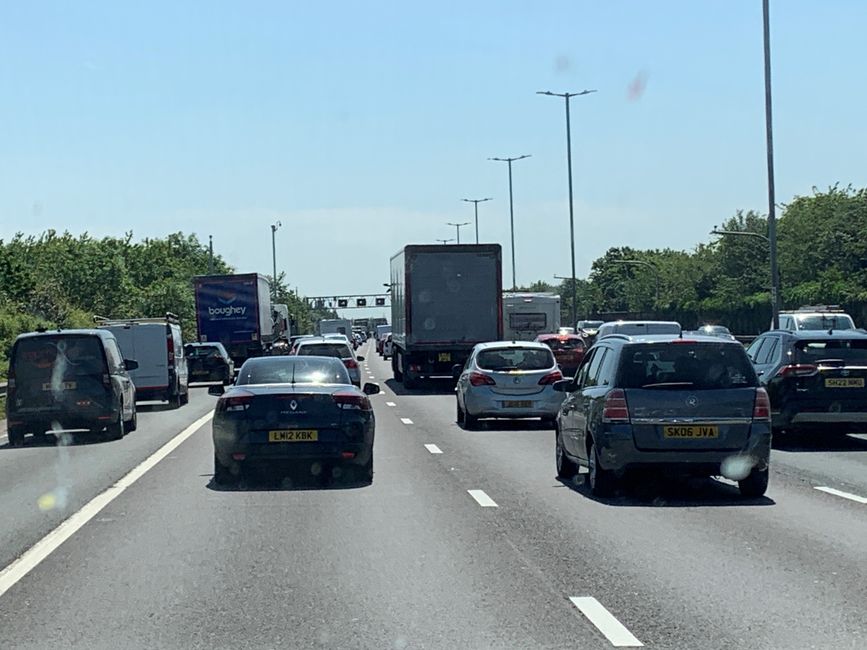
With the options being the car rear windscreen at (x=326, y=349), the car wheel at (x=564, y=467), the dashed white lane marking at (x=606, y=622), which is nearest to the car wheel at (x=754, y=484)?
the car wheel at (x=564, y=467)

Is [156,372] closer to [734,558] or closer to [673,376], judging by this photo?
[673,376]

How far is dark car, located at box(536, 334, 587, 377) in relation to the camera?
40594mm

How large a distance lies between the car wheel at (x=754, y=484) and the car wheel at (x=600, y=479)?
1236mm

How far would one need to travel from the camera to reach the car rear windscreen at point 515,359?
78.6 feet

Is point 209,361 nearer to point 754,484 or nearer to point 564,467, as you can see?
point 564,467

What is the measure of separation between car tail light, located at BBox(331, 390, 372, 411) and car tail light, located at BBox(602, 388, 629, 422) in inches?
121

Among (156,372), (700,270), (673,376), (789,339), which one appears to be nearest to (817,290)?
(700,270)

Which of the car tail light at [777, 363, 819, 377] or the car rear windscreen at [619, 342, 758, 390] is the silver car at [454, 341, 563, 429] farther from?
the car rear windscreen at [619, 342, 758, 390]

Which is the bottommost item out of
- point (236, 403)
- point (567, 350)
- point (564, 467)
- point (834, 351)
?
point (564, 467)

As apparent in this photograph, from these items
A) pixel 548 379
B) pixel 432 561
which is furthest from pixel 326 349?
pixel 432 561

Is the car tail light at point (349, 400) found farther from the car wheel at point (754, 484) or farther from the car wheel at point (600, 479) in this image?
the car wheel at point (754, 484)

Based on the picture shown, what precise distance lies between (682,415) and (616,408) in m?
0.62

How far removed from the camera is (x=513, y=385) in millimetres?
23766

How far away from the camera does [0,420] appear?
29.5 meters
